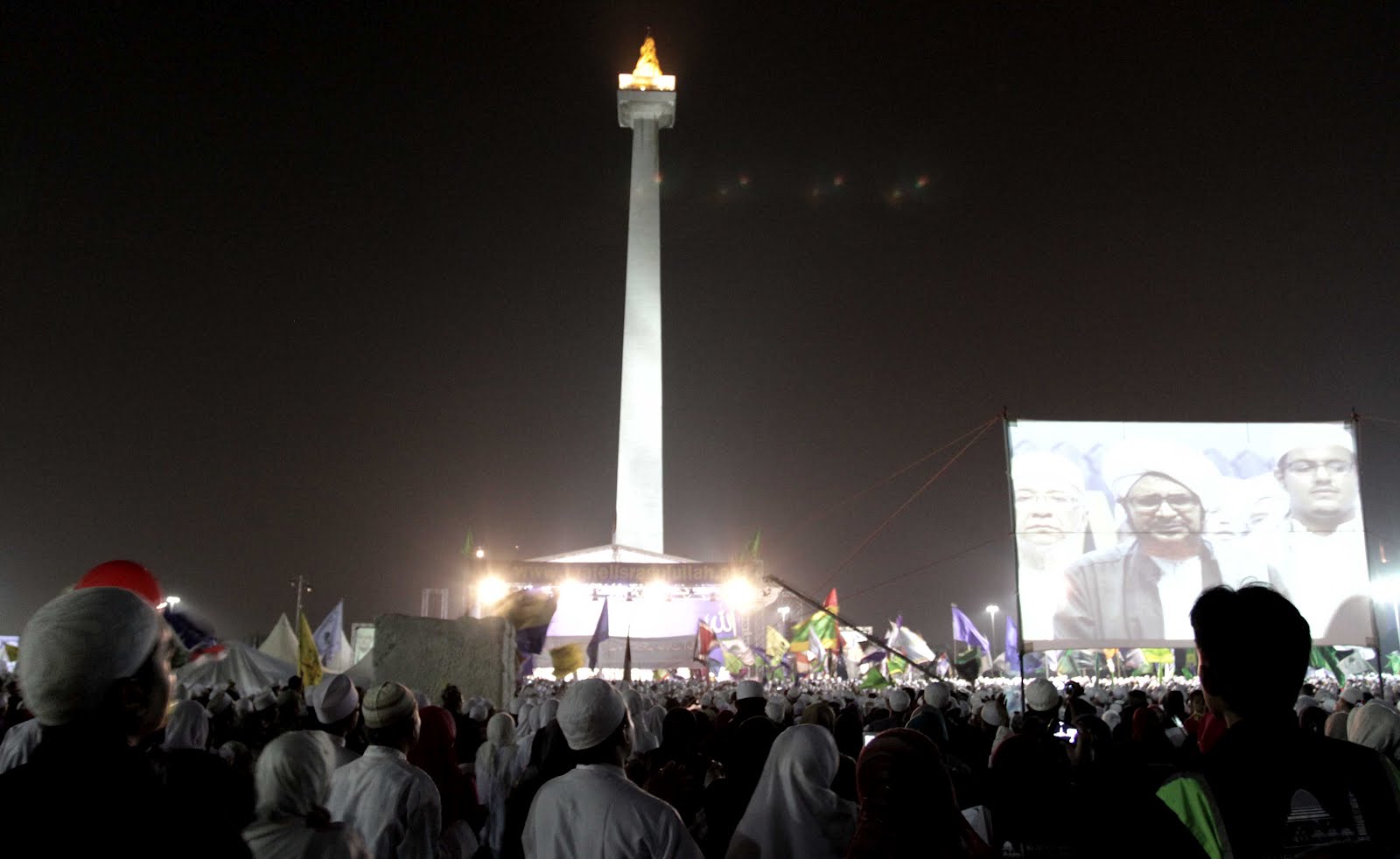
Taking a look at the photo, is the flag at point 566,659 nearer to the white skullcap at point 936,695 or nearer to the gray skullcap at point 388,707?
the white skullcap at point 936,695

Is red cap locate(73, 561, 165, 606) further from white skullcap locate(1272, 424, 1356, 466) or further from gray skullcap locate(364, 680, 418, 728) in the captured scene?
white skullcap locate(1272, 424, 1356, 466)

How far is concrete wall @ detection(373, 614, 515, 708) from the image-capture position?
41.0ft

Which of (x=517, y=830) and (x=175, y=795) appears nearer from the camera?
(x=175, y=795)

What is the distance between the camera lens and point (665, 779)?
4559mm

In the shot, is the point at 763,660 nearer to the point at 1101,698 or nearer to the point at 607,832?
the point at 1101,698

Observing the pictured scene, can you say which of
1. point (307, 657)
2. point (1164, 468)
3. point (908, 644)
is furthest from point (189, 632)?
point (908, 644)

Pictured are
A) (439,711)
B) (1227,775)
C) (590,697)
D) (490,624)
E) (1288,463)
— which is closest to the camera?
(1227,775)

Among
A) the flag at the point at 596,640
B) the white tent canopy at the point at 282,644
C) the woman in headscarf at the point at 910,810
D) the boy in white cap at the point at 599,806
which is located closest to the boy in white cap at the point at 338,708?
the boy in white cap at the point at 599,806

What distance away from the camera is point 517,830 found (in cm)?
477

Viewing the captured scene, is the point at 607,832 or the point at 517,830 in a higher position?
the point at 607,832

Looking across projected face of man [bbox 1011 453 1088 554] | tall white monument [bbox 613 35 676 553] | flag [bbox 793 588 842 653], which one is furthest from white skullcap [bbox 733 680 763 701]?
tall white monument [bbox 613 35 676 553]

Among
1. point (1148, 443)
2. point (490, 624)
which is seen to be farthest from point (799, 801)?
point (1148, 443)

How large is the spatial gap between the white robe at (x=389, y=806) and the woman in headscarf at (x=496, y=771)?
2426 millimetres

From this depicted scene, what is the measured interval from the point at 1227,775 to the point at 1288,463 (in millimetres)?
15719
